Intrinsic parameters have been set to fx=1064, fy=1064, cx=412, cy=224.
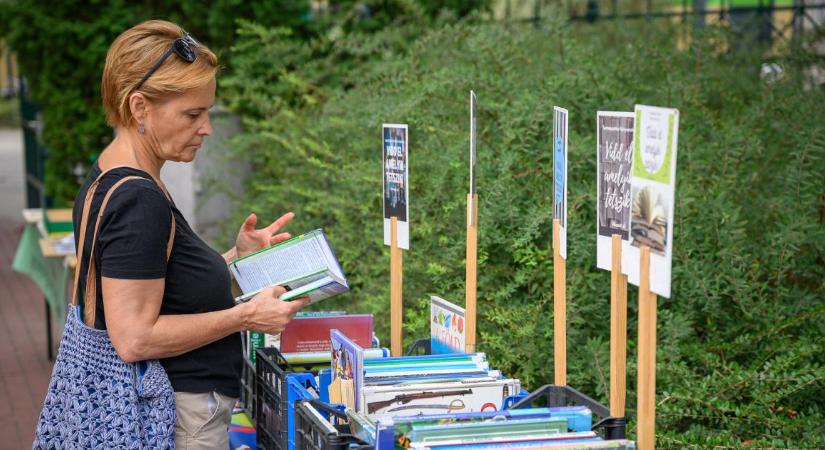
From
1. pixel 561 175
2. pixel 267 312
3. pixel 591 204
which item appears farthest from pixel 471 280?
pixel 591 204

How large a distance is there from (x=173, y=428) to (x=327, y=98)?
530 centimetres

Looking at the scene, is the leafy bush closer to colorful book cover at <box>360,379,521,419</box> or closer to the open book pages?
the open book pages

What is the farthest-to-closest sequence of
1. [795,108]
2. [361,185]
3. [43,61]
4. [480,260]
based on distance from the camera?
[43,61]
[361,185]
[795,108]
[480,260]

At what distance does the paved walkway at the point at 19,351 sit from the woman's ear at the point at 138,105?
3326 millimetres

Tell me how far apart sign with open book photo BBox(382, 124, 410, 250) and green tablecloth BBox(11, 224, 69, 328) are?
134 inches

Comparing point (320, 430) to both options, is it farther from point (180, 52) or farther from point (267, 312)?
point (180, 52)

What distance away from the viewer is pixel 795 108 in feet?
16.1

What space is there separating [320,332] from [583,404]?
117cm

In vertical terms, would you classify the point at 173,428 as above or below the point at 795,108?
below

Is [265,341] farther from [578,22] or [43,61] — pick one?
[43,61]

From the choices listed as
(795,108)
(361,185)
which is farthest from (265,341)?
(795,108)

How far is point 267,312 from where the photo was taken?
276cm

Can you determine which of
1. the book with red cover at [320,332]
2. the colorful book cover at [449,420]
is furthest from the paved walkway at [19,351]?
the colorful book cover at [449,420]

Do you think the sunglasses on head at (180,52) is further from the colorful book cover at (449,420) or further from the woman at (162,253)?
the colorful book cover at (449,420)
